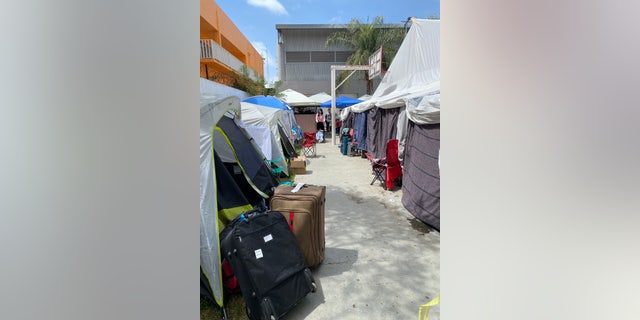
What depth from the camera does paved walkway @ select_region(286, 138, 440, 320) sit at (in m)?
2.55

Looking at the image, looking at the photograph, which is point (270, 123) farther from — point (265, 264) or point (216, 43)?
point (216, 43)

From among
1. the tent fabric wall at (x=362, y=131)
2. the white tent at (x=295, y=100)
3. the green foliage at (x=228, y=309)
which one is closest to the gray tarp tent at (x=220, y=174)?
the green foliage at (x=228, y=309)

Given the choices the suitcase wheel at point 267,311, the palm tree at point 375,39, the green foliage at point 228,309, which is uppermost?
the palm tree at point 375,39

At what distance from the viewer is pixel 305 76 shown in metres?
26.1

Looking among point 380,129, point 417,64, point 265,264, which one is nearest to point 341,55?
point 380,129

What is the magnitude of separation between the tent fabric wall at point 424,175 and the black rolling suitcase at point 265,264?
7.36 feet

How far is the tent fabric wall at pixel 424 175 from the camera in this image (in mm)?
4109

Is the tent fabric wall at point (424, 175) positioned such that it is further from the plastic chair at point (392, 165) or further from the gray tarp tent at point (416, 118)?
the plastic chair at point (392, 165)

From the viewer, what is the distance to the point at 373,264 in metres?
3.28

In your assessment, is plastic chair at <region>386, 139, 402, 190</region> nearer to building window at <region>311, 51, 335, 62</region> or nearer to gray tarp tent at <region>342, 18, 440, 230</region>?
gray tarp tent at <region>342, 18, 440, 230</region>

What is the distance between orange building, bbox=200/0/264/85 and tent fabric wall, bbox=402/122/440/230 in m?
12.0

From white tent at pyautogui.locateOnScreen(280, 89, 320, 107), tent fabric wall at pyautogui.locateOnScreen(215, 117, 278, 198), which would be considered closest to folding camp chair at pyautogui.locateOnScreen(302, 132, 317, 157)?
white tent at pyautogui.locateOnScreen(280, 89, 320, 107)

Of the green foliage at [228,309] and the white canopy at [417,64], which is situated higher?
the white canopy at [417,64]
